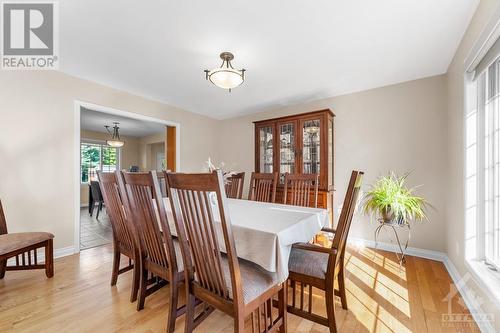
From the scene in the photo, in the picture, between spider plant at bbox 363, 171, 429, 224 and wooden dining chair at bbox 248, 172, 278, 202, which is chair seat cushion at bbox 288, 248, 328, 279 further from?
spider plant at bbox 363, 171, 429, 224

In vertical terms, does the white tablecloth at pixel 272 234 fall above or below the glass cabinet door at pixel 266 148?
below

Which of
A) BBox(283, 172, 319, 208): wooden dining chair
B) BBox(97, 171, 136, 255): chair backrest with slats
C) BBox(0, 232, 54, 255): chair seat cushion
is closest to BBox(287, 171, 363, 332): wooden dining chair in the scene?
BBox(283, 172, 319, 208): wooden dining chair

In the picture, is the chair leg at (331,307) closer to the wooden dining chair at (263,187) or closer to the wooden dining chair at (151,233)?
the wooden dining chair at (151,233)

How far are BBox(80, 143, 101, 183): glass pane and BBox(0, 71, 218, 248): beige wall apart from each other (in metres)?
4.43

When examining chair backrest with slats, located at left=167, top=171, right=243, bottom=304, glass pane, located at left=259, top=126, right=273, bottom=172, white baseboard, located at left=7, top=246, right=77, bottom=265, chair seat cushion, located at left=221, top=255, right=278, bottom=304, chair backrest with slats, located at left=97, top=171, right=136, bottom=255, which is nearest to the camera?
chair backrest with slats, located at left=167, top=171, right=243, bottom=304

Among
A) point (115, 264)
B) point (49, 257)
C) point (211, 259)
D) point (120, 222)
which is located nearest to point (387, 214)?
point (211, 259)

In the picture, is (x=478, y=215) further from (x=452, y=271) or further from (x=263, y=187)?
(x=263, y=187)

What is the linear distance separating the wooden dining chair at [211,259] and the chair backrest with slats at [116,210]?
74cm

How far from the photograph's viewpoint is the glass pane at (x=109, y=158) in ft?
22.7

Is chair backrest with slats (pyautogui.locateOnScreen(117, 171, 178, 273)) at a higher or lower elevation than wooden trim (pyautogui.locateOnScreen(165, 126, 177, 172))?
lower

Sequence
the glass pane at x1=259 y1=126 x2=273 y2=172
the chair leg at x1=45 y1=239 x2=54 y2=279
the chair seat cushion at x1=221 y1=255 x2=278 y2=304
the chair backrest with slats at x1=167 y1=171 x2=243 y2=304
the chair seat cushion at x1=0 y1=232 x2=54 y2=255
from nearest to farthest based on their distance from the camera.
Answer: the chair backrest with slats at x1=167 y1=171 x2=243 y2=304 → the chair seat cushion at x1=221 y1=255 x2=278 y2=304 → the chair seat cushion at x1=0 y1=232 x2=54 y2=255 → the chair leg at x1=45 y1=239 x2=54 y2=279 → the glass pane at x1=259 y1=126 x2=273 y2=172

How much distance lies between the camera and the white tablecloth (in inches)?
47.9

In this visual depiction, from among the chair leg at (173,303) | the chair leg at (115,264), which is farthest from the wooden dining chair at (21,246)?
the chair leg at (173,303)

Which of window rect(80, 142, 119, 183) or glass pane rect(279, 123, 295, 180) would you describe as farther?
window rect(80, 142, 119, 183)
